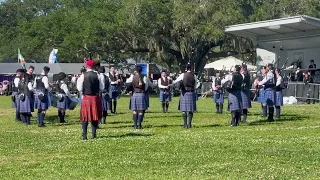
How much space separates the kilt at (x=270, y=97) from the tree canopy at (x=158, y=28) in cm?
2088

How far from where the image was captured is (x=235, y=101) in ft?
54.5

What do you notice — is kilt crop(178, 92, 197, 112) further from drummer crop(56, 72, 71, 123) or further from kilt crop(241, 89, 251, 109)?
drummer crop(56, 72, 71, 123)

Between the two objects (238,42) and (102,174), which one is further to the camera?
(238,42)

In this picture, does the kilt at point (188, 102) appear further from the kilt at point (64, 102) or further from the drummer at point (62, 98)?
the kilt at point (64, 102)

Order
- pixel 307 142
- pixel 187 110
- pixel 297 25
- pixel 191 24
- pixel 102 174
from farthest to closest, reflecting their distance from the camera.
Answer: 1. pixel 191 24
2. pixel 297 25
3. pixel 187 110
4. pixel 307 142
5. pixel 102 174

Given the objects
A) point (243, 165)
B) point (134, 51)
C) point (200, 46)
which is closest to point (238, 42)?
point (200, 46)

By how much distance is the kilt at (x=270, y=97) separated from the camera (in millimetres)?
18328

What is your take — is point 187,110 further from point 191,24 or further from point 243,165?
point 191,24

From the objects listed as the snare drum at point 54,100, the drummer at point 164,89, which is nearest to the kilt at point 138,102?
the snare drum at point 54,100

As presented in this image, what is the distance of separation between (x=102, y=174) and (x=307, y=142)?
16.0 feet

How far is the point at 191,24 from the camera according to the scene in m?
40.2

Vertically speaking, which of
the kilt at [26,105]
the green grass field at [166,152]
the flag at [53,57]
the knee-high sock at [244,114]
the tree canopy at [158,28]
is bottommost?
the green grass field at [166,152]

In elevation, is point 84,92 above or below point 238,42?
below

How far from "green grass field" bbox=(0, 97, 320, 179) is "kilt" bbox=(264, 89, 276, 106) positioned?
3.80 feet
